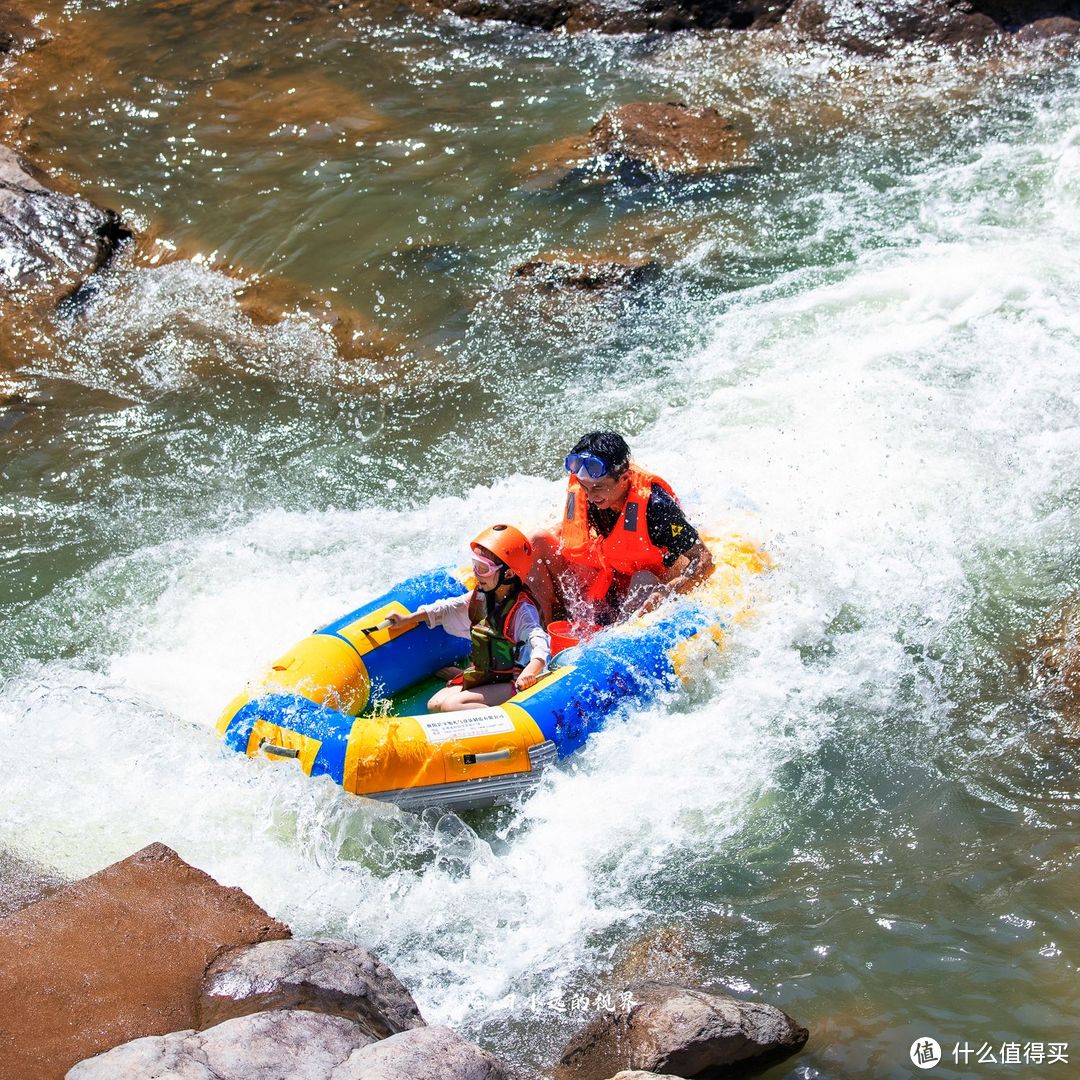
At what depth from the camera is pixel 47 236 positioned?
10109 mm

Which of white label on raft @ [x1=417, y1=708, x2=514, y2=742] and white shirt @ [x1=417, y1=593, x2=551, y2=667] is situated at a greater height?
white shirt @ [x1=417, y1=593, x2=551, y2=667]

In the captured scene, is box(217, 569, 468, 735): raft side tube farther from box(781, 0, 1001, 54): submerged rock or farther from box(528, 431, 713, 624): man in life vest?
box(781, 0, 1001, 54): submerged rock

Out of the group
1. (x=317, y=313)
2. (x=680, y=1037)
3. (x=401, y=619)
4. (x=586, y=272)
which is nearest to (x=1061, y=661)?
(x=680, y=1037)

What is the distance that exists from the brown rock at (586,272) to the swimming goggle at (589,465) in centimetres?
375

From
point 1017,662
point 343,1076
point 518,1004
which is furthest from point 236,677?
point 1017,662

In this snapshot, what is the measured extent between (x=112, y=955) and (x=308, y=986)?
2.42 ft

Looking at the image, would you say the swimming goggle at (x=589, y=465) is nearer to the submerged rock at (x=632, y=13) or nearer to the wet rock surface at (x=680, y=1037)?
the wet rock surface at (x=680, y=1037)

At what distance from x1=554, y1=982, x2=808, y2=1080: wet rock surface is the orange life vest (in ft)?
7.76

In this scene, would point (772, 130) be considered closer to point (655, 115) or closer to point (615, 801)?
point (655, 115)

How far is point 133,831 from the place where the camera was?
5668 mm

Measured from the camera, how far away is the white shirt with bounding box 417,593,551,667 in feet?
19.7

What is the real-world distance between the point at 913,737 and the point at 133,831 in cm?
358

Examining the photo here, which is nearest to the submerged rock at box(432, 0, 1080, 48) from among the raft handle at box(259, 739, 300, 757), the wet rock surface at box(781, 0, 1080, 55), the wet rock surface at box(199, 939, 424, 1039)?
the wet rock surface at box(781, 0, 1080, 55)

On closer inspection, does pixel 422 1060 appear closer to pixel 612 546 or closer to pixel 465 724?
pixel 465 724
